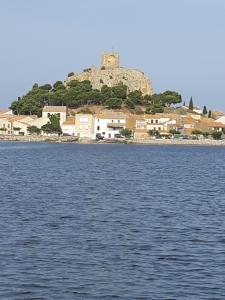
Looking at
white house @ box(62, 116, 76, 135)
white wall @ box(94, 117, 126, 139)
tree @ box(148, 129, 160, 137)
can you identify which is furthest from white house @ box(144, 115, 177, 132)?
white house @ box(62, 116, 76, 135)

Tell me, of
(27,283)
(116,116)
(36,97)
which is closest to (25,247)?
(27,283)

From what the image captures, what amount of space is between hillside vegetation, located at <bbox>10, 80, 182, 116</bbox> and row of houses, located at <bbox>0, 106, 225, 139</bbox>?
5581 mm

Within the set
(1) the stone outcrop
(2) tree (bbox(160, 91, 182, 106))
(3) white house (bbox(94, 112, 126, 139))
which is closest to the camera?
(3) white house (bbox(94, 112, 126, 139))

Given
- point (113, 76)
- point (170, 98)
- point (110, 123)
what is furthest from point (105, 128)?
point (113, 76)

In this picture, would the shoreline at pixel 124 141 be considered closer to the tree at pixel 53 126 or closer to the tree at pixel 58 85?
the tree at pixel 53 126

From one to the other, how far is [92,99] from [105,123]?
14970 millimetres

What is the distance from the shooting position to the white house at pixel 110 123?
106 m

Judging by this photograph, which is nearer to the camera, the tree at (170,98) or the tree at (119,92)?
the tree at (119,92)

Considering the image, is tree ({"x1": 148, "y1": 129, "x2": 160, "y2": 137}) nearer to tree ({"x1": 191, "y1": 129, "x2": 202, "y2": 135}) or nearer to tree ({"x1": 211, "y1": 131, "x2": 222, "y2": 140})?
tree ({"x1": 191, "y1": 129, "x2": 202, "y2": 135})

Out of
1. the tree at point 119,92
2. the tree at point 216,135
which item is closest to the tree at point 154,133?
the tree at point 216,135

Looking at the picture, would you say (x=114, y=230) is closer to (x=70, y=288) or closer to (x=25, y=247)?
(x=25, y=247)

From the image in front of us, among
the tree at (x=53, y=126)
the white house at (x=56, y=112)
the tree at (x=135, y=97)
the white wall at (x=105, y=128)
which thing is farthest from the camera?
the tree at (x=135, y=97)

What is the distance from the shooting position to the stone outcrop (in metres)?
130

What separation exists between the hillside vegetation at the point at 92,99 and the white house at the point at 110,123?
10.6m
